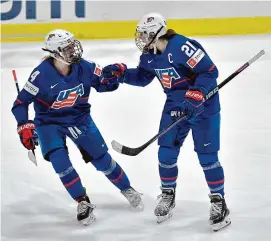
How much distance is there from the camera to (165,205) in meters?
3.56

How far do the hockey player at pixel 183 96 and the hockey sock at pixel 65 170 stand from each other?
409 mm

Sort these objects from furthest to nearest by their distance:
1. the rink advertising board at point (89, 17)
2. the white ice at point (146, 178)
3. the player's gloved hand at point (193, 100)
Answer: the rink advertising board at point (89, 17)
the white ice at point (146, 178)
the player's gloved hand at point (193, 100)

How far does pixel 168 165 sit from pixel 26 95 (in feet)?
2.52

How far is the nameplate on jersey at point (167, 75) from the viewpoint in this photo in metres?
3.41

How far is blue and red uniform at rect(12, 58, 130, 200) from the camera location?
3.52m

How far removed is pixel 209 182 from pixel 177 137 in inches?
10.5

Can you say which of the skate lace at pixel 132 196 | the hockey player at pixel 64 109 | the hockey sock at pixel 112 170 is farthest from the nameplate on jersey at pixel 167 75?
the skate lace at pixel 132 196

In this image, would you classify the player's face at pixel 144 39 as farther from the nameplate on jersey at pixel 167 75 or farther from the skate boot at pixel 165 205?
the skate boot at pixel 165 205

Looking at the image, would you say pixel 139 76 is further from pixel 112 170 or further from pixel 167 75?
pixel 112 170

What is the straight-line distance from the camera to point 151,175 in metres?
4.19

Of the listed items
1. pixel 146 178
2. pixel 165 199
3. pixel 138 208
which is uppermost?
pixel 165 199

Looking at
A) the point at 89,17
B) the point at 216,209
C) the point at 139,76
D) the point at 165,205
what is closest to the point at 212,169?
the point at 216,209

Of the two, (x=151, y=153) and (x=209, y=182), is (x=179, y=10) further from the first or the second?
(x=209, y=182)

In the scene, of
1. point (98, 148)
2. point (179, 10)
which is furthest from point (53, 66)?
point (179, 10)
